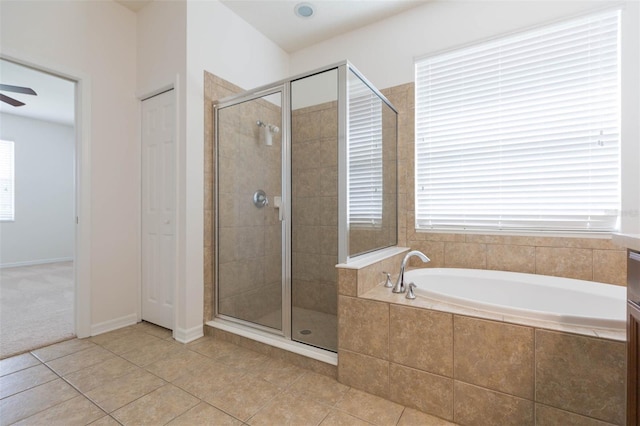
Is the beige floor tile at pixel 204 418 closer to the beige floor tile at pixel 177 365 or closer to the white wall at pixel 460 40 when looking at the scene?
the beige floor tile at pixel 177 365

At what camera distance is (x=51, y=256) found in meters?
5.45

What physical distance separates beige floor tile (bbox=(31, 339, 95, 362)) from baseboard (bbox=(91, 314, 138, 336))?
4.3 inches

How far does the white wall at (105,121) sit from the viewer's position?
6.97 ft

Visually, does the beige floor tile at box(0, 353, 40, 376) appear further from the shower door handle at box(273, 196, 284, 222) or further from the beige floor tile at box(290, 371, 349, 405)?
the shower door handle at box(273, 196, 284, 222)

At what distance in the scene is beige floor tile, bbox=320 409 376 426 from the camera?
1.34 m

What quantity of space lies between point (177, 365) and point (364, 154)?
74.1 inches

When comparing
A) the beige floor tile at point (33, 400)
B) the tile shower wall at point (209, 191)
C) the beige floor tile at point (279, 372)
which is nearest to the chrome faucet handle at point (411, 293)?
the beige floor tile at point (279, 372)

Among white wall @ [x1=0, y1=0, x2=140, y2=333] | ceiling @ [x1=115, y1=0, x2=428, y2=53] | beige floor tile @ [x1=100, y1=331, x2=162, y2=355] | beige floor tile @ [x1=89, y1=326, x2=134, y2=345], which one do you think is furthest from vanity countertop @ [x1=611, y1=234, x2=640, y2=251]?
white wall @ [x1=0, y1=0, x2=140, y2=333]

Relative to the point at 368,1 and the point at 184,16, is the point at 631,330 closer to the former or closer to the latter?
the point at 368,1

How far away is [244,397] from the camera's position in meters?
1.54

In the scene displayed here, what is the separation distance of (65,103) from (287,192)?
15.4 ft

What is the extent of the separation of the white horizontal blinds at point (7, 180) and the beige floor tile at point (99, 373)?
505 centimetres

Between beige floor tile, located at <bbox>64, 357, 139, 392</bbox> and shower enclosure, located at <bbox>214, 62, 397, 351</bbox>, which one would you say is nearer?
beige floor tile, located at <bbox>64, 357, 139, 392</bbox>

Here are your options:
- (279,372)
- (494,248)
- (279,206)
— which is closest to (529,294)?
(494,248)
